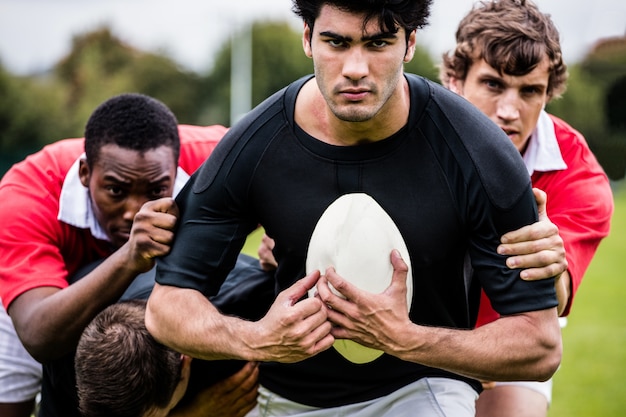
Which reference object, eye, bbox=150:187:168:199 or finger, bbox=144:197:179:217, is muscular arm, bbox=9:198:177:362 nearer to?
finger, bbox=144:197:179:217

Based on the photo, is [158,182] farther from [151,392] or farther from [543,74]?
[543,74]

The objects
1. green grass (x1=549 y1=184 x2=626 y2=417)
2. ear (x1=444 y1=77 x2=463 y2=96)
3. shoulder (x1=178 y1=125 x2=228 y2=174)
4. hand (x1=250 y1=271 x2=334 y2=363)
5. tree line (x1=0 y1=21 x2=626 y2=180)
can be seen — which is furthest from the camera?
tree line (x1=0 y1=21 x2=626 y2=180)

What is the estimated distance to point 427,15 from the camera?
4.01 meters

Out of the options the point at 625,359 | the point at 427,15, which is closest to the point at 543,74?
the point at 427,15

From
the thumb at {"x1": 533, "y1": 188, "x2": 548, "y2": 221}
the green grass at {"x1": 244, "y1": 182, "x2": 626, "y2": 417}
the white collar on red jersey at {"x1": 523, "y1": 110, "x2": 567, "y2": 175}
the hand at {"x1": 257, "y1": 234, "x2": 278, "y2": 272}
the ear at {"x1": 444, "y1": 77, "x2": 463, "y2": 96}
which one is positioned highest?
→ the ear at {"x1": 444, "y1": 77, "x2": 463, "y2": 96}

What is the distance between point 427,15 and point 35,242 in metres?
2.58

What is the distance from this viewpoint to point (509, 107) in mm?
5125

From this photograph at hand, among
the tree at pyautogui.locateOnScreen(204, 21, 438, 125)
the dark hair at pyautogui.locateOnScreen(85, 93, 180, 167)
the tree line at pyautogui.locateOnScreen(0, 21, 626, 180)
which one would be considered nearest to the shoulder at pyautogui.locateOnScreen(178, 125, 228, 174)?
the dark hair at pyautogui.locateOnScreen(85, 93, 180, 167)

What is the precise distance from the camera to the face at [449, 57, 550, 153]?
5.14 meters

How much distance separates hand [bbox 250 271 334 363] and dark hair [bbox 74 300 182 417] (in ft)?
3.07

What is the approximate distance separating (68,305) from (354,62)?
2.10 metres

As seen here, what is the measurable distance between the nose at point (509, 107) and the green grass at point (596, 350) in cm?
471

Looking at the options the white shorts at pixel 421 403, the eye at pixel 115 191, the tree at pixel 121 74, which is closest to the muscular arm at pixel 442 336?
the white shorts at pixel 421 403

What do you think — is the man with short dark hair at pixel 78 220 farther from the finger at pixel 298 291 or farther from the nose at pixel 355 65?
the nose at pixel 355 65
